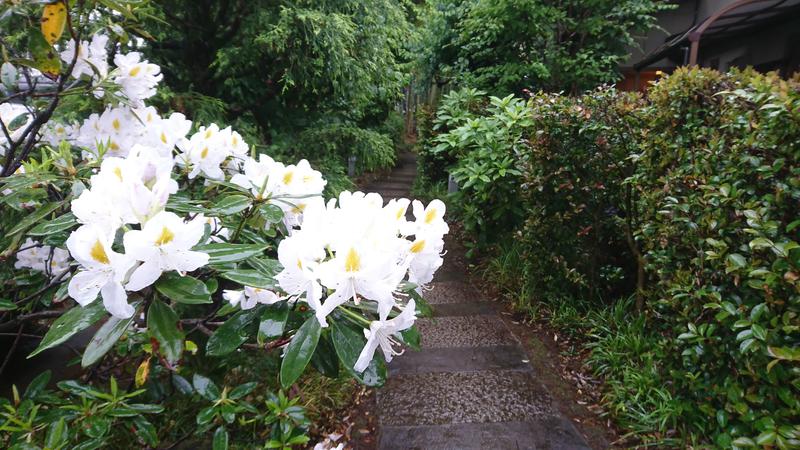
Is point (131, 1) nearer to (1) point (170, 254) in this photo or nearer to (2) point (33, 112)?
(2) point (33, 112)

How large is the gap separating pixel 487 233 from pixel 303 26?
2.37 m

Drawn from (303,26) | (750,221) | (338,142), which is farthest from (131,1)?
(338,142)

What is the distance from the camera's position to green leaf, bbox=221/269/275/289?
0.87m

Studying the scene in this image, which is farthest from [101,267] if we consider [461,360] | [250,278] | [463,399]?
[461,360]

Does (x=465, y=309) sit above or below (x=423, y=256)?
below

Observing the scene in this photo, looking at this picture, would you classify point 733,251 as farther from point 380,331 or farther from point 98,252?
point 98,252

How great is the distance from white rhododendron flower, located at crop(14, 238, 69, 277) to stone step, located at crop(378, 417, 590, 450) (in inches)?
62.6

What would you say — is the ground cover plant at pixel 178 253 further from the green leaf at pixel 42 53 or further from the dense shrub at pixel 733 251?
the dense shrub at pixel 733 251

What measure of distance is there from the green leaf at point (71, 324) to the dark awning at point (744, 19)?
6916 mm

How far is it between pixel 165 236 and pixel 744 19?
800 centimetres

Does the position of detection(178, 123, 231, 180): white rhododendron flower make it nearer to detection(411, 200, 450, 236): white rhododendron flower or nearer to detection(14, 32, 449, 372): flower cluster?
detection(14, 32, 449, 372): flower cluster

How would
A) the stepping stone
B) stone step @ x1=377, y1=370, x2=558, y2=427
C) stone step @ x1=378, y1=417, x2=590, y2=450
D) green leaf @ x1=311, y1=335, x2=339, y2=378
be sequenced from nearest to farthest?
1. green leaf @ x1=311, y1=335, x2=339, y2=378
2. stone step @ x1=378, y1=417, x2=590, y2=450
3. stone step @ x1=377, y1=370, x2=558, y2=427
4. the stepping stone

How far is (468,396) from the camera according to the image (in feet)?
8.48

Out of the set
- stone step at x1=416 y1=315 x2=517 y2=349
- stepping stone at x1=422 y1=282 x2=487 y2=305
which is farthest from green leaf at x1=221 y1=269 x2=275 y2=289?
stepping stone at x1=422 y1=282 x2=487 y2=305
